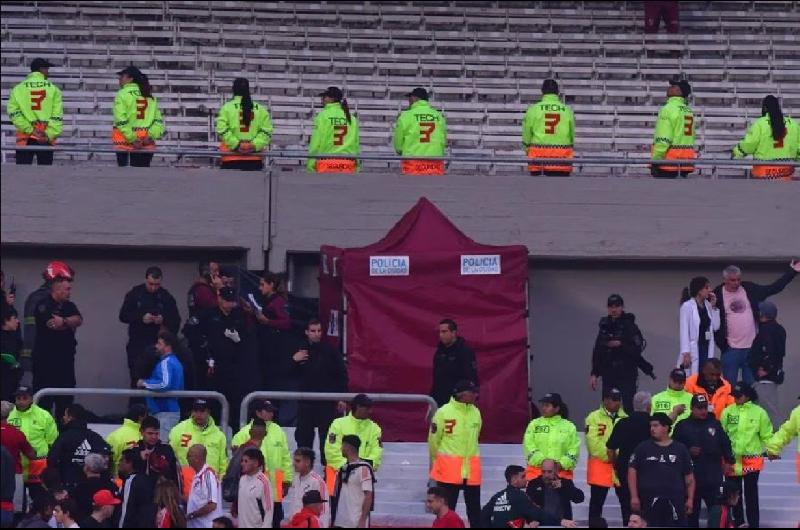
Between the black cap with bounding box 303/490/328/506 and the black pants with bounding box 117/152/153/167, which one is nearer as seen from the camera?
the black cap with bounding box 303/490/328/506

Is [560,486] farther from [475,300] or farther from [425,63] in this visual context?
[425,63]

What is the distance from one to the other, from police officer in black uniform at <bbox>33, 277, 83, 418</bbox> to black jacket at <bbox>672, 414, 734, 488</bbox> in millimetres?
5529

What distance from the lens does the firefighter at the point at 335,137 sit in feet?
67.2

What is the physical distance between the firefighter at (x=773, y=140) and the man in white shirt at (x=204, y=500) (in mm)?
7672

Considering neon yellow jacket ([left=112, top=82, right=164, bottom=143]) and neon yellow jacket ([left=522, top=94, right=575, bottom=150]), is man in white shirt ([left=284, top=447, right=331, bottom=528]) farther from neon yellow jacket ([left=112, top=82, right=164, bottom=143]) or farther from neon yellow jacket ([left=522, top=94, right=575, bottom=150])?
neon yellow jacket ([left=522, top=94, right=575, bottom=150])

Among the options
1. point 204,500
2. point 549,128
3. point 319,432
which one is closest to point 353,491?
point 204,500

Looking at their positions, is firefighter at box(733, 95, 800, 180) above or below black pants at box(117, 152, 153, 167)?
above

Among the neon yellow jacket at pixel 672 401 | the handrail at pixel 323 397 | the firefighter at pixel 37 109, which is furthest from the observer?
the firefighter at pixel 37 109

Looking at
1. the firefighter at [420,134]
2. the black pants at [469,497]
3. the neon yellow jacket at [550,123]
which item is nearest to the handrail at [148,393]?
the black pants at [469,497]

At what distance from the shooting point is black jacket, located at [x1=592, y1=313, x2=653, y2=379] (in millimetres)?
18094

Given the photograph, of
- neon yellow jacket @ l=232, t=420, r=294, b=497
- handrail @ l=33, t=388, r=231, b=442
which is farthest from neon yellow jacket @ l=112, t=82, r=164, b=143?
neon yellow jacket @ l=232, t=420, r=294, b=497

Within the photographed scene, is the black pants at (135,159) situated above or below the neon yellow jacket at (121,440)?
above

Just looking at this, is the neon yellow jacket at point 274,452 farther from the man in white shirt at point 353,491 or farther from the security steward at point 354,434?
the man in white shirt at point 353,491

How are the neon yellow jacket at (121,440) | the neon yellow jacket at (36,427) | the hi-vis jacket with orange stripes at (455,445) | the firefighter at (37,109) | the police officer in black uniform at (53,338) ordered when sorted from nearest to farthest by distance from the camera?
1. the neon yellow jacket at (121,440)
2. the hi-vis jacket with orange stripes at (455,445)
3. the neon yellow jacket at (36,427)
4. the police officer in black uniform at (53,338)
5. the firefighter at (37,109)
